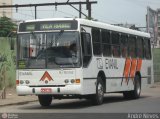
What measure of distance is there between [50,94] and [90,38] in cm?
263

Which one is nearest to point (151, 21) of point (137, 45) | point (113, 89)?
point (137, 45)

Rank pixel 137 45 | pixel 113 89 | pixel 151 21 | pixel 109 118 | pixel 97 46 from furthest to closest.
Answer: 1. pixel 151 21
2. pixel 137 45
3. pixel 113 89
4. pixel 97 46
5. pixel 109 118

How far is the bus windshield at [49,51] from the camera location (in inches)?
774

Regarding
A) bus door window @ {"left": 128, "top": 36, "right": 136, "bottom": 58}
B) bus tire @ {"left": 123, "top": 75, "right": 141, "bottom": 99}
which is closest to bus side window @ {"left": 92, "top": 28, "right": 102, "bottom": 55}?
bus door window @ {"left": 128, "top": 36, "right": 136, "bottom": 58}

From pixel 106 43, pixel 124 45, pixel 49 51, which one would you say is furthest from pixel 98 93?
pixel 124 45

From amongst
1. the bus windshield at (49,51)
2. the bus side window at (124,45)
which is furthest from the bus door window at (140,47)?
the bus windshield at (49,51)

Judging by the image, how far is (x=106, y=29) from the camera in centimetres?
2252

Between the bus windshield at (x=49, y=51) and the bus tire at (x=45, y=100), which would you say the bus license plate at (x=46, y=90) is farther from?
the bus tire at (x=45, y=100)

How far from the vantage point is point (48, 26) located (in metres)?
20.2

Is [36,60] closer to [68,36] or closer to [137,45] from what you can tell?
[68,36]

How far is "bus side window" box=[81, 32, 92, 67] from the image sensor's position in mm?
19984

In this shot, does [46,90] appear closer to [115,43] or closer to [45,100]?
[45,100]

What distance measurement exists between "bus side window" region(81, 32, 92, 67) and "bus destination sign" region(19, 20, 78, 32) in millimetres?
518

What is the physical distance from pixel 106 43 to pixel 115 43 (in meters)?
1.16
